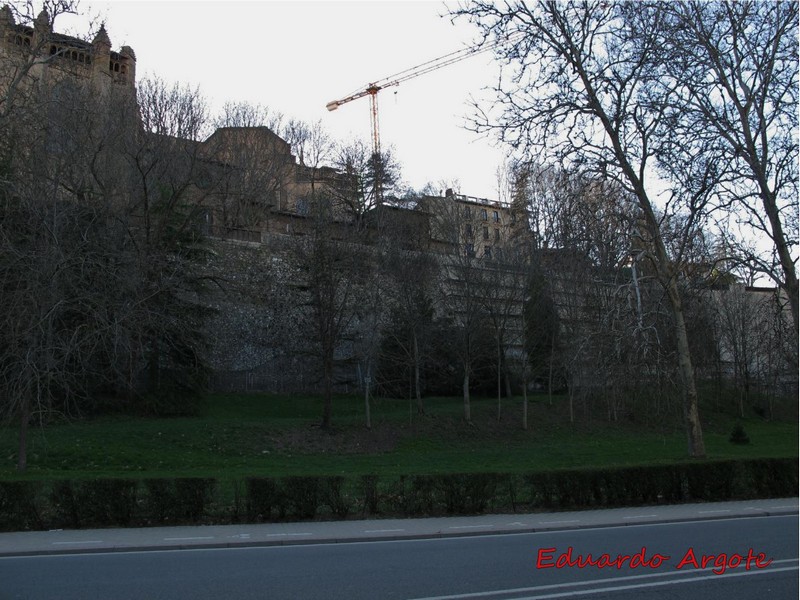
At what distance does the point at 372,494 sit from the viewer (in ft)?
49.2

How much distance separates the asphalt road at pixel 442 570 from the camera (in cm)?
776

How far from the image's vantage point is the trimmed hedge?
13648 mm

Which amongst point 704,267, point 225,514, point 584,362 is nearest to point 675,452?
point 584,362

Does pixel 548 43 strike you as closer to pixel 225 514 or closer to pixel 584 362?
pixel 584 362

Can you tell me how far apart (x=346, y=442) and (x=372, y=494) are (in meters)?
17.2

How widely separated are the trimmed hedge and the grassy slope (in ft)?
5.20

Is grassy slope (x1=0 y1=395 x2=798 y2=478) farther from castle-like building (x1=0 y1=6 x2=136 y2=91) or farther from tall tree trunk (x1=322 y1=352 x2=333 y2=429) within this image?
castle-like building (x1=0 y1=6 x2=136 y2=91)

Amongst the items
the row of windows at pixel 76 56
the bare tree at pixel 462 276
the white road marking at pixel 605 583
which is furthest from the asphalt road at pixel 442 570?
the bare tree at pixel 462 276

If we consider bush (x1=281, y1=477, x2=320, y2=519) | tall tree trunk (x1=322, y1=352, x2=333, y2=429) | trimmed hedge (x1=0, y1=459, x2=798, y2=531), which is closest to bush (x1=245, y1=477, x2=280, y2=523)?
trimmed hedge (x1=0, y1=459, x2=798, y2=531)

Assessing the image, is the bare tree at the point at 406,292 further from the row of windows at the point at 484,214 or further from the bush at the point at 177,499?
the bush at the point at 177,499

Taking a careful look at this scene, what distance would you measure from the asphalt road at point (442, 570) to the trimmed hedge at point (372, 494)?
2.99 meters

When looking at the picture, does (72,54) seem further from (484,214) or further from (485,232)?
(484,214)

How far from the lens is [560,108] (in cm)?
2053

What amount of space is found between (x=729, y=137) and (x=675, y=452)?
15.9 m
